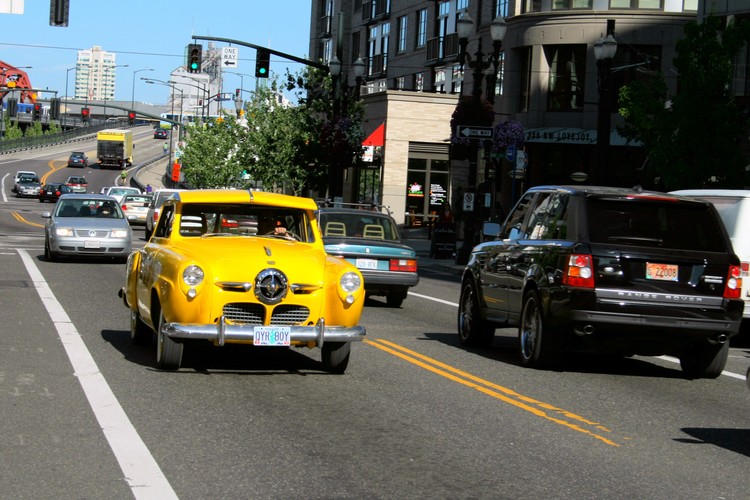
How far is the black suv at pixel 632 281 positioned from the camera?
12070 mm

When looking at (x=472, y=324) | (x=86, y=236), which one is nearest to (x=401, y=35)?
(x=86, y=236)

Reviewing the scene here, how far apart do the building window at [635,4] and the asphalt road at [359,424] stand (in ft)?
100

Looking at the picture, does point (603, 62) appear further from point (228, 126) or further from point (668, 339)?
point (228, 126)

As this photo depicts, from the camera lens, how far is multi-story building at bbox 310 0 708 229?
40688 mm

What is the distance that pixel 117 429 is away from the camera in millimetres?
8570

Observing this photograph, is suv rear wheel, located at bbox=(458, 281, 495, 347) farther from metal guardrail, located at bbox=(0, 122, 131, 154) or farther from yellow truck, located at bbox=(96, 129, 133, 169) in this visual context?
metal guardrail, located at bbox=(0, 122, 131, 154)

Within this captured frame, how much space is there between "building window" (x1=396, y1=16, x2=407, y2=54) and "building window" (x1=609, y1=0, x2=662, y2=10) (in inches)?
767

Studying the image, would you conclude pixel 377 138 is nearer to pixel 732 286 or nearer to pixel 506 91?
pixel 506 91

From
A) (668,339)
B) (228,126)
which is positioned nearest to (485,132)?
(668,339)

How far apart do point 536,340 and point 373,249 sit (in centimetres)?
754

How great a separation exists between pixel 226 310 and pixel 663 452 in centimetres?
415

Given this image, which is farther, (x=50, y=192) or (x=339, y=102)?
(x=50, y=192)

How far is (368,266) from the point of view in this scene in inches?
784

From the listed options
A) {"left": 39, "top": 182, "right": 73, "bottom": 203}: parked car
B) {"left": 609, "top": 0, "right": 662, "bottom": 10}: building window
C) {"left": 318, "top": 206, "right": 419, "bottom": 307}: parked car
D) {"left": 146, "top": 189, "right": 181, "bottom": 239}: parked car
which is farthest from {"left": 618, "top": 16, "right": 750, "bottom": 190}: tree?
{"left": 39, "top": 182, "right": 73, "bottom": 203}: parked car
